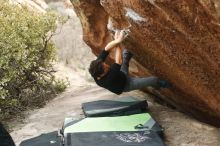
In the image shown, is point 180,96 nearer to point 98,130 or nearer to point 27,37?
point 98,130

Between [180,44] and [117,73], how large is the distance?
1510 mm

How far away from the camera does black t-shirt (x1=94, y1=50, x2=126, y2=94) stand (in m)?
7.85

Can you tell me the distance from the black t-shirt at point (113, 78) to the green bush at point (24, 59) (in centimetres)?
286

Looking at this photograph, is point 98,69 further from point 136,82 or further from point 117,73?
point 136,82

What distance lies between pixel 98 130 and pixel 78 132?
13.1 inches

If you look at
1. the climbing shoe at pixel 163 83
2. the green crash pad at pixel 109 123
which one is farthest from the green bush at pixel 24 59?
the climbing shoe at pixel 163 83

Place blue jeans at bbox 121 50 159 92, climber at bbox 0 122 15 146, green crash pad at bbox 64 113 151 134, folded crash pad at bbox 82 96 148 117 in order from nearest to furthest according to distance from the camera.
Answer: climber at bbox 0 122 15 146 → green crash pad at bbox 64 113 151 134 → blue jeans at bbox 121 50 159 92 → folded crash pad at bbox 82 96 148 117

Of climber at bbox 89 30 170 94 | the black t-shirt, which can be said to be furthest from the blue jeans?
the black t-shirt

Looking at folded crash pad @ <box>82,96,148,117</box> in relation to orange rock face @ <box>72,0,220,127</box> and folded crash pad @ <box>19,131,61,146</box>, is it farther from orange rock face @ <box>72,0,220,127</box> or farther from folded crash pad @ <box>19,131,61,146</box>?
folded crash pad @ <box>19,131,61,146</box>

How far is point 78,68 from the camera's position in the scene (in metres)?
16.8

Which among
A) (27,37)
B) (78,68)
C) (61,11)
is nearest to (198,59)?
(27,37)


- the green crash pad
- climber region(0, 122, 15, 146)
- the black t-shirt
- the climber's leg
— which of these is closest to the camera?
climber region(0, 122, 15, 146)

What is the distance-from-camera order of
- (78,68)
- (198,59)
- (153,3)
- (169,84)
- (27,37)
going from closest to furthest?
(153,3)
(198,59)
(169,84)
(27,37)
(78,68)

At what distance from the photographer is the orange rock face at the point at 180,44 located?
18.9ft
